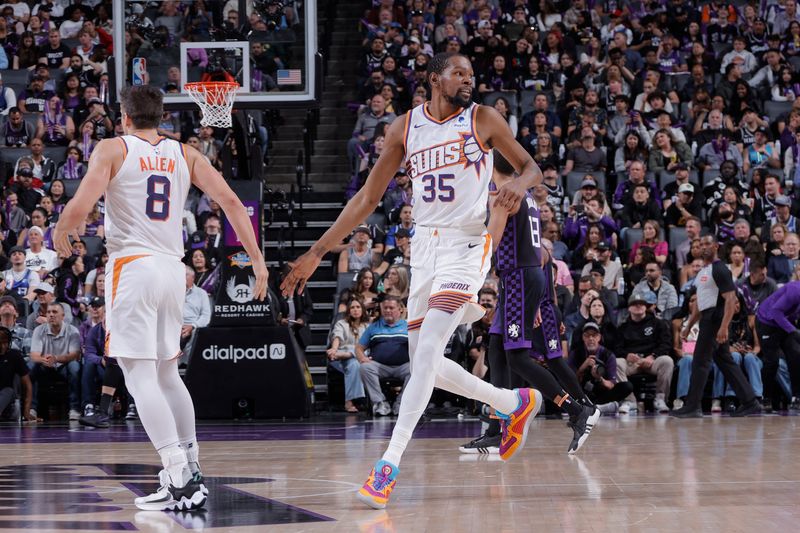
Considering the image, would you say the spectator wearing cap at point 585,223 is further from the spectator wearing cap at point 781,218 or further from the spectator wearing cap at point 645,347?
the spectator wearing cap at point 781,218

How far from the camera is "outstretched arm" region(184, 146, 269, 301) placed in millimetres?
5578

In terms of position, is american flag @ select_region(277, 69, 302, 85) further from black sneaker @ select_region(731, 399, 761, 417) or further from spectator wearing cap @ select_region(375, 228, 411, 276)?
black sneaker @ select_region(731, 399, 761, 417)

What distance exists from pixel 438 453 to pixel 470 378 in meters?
1.70

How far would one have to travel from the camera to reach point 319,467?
709 centimetres

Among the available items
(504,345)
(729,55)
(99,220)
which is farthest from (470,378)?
(729,55)

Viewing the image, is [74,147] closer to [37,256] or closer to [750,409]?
[37,256]

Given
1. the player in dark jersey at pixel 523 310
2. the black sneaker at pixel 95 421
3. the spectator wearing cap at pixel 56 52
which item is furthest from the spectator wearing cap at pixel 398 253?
the spectator wearing cap at pixel 56 52

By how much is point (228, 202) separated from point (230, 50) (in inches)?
245

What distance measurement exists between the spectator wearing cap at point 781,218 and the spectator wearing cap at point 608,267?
2.05 meters

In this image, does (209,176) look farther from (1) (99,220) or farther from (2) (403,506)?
(1) (99,220)

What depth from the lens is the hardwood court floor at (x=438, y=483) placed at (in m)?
4.83

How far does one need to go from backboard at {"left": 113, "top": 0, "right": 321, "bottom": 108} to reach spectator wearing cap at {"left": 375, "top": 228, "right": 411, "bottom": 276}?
312cm

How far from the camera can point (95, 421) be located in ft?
37.4

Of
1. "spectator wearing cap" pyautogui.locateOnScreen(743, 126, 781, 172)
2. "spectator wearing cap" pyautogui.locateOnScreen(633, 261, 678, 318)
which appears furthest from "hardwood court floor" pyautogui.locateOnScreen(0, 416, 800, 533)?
"spectator wearing cap" pyautogui.locateOnScreen(743, 126, 781, 172)
